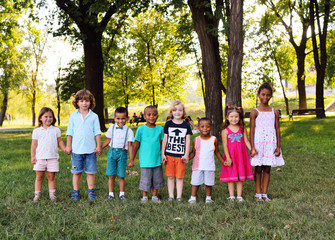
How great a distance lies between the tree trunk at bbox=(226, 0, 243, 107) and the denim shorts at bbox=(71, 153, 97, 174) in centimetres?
456

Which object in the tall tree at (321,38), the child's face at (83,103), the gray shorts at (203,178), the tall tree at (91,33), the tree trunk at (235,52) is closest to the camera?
the gray shorts at (203,178)

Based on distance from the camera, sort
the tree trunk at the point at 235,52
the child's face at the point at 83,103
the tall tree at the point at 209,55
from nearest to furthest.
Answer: the child's face at the point at 83,103 < the tree trunk at the point at 235,52 < the tall tree at the point at 209,55

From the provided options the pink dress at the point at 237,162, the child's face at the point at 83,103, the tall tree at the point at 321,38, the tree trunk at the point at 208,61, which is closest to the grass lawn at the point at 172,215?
the pink dress at the point at 237,162

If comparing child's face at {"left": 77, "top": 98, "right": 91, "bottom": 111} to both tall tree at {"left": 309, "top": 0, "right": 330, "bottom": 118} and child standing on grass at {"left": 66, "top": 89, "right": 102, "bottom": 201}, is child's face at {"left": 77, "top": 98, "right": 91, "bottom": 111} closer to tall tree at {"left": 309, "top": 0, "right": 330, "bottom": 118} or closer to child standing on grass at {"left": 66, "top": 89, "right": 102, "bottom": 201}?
child standing on grass at {"left": 66, "top": 89, "right": 102, "bottom": 201}

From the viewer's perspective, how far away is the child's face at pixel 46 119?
5.02 metres

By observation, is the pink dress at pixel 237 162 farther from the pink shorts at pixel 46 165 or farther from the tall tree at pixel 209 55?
the tall tree at pixel 209 55

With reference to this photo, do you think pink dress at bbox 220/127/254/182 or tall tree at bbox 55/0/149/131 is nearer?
pink dress at bbox 220/127/254/182

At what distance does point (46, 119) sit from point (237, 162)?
3232 millimetres

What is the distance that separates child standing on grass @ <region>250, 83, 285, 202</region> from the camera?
4.93 metres

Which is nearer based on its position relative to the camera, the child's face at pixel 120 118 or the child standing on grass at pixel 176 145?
the child standing on grass at pixel 176 145

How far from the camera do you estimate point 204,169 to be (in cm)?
486

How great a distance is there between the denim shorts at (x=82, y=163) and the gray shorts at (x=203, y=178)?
170cm

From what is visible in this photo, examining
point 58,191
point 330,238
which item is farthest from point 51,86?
point 330,238

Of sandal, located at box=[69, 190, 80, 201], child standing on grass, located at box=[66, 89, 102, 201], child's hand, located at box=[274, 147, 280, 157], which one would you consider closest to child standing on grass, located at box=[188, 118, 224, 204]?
child's hand, located at box=[274, 147, 280, 157]
